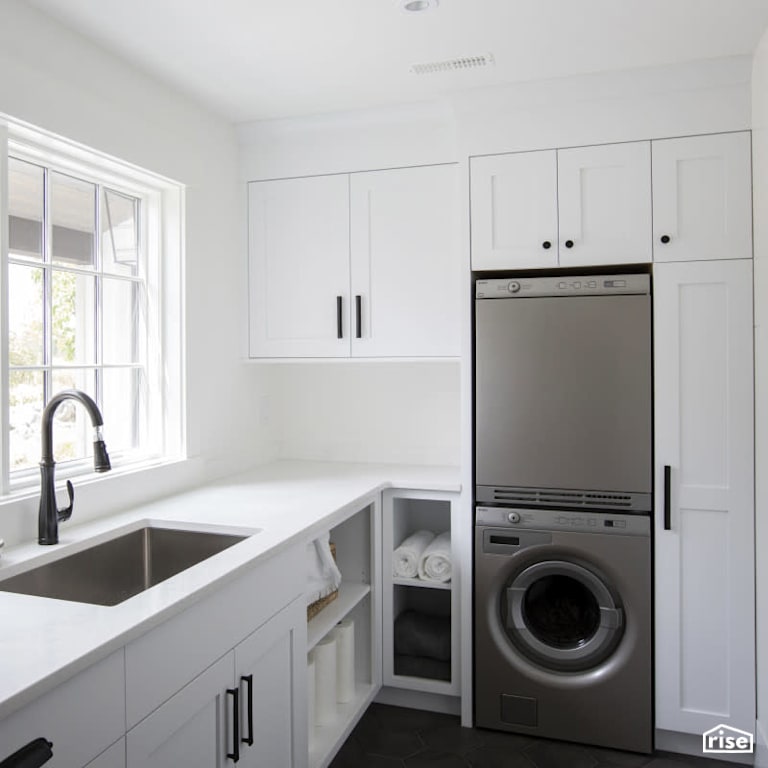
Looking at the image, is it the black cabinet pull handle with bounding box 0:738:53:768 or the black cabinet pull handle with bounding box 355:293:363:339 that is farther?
the black cabinet pull handle with bounding box 355:293:363:339

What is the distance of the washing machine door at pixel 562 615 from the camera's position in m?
2.39

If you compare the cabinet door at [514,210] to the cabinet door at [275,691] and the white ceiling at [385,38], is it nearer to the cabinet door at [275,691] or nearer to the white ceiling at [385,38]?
the white ceiling at [385,38]

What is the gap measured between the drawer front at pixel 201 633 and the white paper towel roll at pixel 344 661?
662mm

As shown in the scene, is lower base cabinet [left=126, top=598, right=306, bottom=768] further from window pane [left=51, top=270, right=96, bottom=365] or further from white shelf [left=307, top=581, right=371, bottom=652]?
window pane [left=51, top=270, right=96, bottom=365]

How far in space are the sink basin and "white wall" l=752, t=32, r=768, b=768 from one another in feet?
5.57

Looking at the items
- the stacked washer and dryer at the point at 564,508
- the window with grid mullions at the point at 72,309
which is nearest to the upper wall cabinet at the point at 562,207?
the stacked washer and dryer at the point at 564,508

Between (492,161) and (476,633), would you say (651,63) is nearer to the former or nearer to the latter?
(492,161)

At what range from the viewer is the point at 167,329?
2604mm

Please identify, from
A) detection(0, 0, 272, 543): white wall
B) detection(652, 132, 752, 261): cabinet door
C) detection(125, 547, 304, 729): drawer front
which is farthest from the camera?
detection(652, 132, 752, 261): cabinet door

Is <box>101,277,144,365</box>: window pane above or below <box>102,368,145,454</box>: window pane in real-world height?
above

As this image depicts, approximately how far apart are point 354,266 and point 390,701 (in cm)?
181

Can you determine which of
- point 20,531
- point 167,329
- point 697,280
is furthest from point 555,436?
point 20,531

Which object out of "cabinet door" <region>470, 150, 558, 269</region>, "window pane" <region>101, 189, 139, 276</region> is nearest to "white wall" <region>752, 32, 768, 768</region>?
"cabinet door" <region>470, 150, 558, 269</region>

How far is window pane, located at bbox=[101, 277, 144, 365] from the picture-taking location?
2.41m
